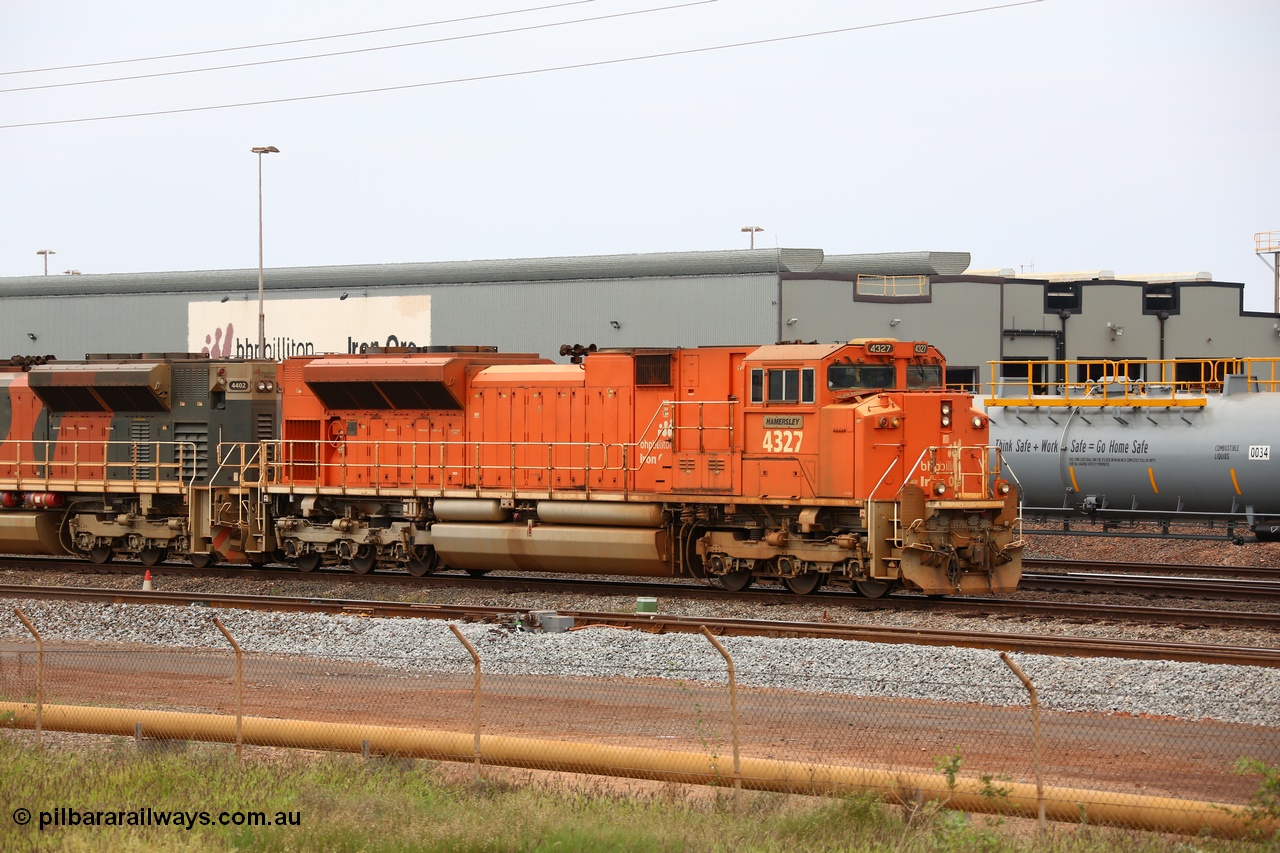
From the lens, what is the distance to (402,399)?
2280 cm

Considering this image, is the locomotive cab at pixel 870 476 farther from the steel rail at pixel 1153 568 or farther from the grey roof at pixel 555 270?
the grey roof at pixel 555 270

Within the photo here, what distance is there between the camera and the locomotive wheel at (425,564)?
902 inches

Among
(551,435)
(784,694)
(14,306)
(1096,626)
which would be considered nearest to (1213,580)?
(1096,626)

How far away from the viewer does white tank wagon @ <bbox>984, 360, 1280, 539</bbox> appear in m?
24.2

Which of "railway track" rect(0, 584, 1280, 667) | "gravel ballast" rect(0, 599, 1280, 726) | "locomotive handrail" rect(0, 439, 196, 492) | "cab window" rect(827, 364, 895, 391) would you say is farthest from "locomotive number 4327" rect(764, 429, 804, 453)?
"locomotive handrail" rect(0, 439, 196, 492)

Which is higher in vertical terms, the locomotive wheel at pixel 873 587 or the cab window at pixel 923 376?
the cab window at pixel 923 376

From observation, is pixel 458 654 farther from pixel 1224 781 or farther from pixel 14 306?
pixel 14 306

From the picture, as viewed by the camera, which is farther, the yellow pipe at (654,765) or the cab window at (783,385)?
the cab window at (783,385)

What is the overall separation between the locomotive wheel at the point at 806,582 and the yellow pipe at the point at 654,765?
32.1 feet

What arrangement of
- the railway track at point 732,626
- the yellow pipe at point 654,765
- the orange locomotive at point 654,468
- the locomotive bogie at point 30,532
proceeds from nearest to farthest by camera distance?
→ the yellow pipe at point 654,765 → the railway track at point 732,626 → the orange locomotive at point 654,468 → the locomotive bogie at point 30,532

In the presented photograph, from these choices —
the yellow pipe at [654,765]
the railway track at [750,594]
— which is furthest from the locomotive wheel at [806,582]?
the yellow pipe at [654,765]

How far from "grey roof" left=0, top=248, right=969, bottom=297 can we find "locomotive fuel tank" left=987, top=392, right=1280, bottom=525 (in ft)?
52.5

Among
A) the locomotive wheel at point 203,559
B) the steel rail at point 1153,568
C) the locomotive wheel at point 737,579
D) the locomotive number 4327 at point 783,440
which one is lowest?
the steel rail at point 1153,568

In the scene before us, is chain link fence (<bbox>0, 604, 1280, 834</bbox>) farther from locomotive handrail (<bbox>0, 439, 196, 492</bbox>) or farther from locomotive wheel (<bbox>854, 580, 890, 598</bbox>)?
locomotive handrail (<bbox>0, 439, 196, 492</bbox>)
